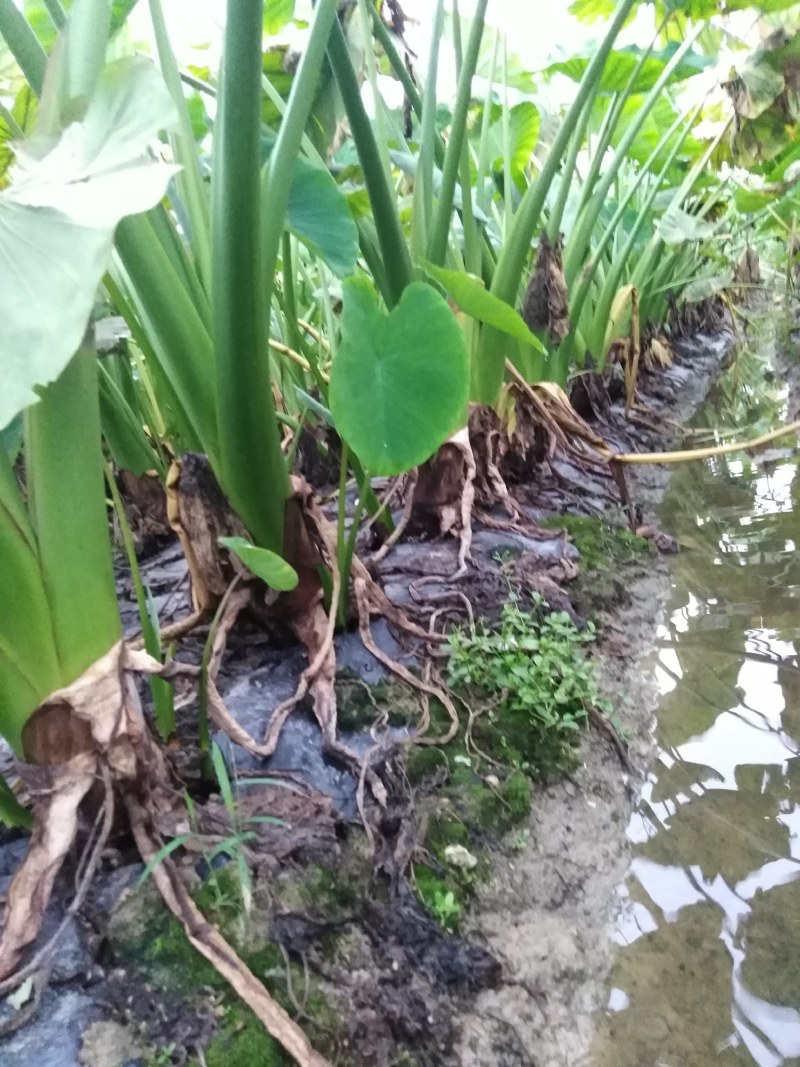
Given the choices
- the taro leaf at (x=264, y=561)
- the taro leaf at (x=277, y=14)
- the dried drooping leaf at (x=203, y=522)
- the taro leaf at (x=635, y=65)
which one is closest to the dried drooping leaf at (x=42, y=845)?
the taro leaf at (x=264, y=561)

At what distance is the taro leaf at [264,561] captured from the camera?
2.35 ft

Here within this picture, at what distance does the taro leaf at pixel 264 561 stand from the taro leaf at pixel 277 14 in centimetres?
186

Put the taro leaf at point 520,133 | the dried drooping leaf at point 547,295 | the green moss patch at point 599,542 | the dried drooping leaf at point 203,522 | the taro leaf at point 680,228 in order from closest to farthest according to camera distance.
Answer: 1. the dried drooping leaf at point 203,522
2. the green moss patch at point 599,542
3. the dried drooping leaf at point 547,295
4. the taro leaf at point 520,133
5. the taro leaf at point 680,228

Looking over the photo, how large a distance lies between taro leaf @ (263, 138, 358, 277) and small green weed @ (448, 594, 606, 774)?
658 mm

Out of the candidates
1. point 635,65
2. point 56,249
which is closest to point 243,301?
point 56,249

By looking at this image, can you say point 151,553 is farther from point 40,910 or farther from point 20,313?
point 20,313

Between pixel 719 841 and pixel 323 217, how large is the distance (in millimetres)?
1090

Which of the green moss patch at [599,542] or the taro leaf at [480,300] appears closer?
the taro leaf at [480,300]

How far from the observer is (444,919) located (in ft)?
2.50

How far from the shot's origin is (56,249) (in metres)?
0.41

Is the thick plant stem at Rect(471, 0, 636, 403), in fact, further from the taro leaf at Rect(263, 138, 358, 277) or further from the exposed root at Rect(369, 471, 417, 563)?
the taro leaf at Rect(263, 138, 358, 277)

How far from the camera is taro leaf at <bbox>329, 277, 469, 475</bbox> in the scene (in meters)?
0.87

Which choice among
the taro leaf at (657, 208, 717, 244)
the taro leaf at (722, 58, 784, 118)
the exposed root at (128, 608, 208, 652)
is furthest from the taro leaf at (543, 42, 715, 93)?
the exposed root at (128, 608, 208, 652)

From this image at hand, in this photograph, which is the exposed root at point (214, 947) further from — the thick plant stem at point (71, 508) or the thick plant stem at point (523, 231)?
the thick plant stem at point (523, 231)
